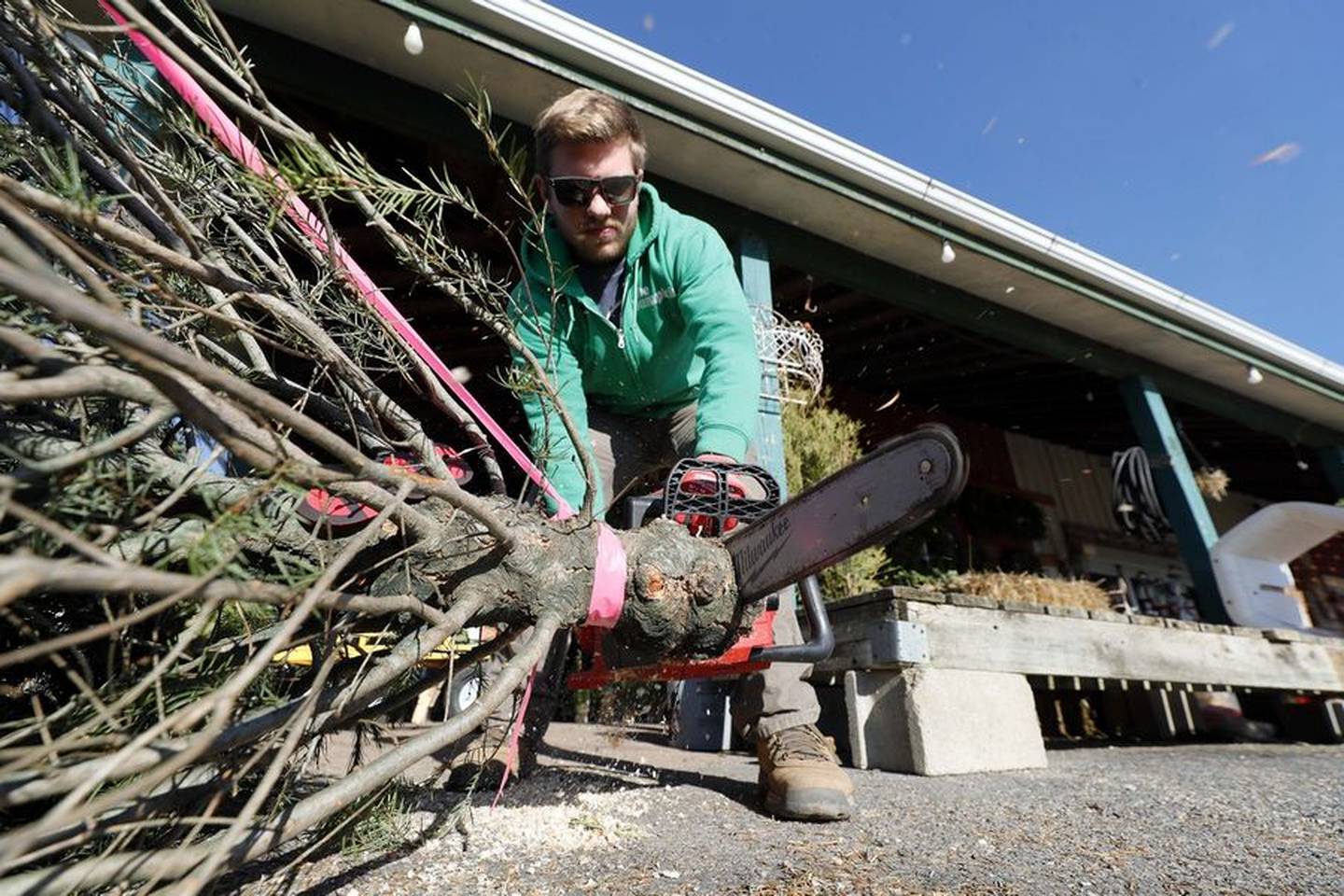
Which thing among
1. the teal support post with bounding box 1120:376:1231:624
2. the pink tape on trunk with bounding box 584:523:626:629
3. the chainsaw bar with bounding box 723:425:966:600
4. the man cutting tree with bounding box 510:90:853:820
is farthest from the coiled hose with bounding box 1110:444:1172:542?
the pink tape on trunk with bounding box 584:523:626:629

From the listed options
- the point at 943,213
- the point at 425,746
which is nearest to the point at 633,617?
the point at 425,746

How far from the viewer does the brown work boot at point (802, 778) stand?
1.69 meters

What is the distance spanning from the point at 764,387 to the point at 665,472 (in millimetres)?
1317

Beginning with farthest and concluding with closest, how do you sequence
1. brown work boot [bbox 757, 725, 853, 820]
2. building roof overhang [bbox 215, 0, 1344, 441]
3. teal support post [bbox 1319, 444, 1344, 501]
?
1. teal support post [bbox 1319, 444, 1344, 501]
2. building roof overhang [bbox 215, 0, 1344, 441]
3. brown work boot [bbox 757, 725, 853, 820]

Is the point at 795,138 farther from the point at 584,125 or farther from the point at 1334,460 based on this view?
the point at 1334,460

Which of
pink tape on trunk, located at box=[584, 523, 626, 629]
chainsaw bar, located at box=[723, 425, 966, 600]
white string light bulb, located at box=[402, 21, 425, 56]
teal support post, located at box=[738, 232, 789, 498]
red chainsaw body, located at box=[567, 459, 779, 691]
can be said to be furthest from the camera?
teal support post, located at box=[738, 232, 789, 498]

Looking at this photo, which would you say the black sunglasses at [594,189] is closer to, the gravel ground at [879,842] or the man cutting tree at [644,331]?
the man cutting tree at [644,331]

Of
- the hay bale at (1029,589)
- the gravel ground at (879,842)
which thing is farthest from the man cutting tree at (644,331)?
the hay bale at (1029,589)

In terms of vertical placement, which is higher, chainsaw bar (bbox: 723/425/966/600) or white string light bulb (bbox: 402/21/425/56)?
white string light bulb (bbox: 402/21/425/56)

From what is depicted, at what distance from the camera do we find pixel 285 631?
58 centimetres

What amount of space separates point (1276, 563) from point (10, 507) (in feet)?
24.1

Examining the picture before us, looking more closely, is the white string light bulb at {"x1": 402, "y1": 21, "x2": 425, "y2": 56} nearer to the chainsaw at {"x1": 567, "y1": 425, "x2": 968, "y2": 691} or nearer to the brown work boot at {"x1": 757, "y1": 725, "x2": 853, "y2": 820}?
the chainsaw at {"x1": 567, "y1": 425, "x2": 968, "y2": 691}

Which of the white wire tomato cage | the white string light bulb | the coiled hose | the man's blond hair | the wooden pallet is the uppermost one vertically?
the white string light bulb

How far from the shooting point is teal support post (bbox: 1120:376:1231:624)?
18.4 ft
